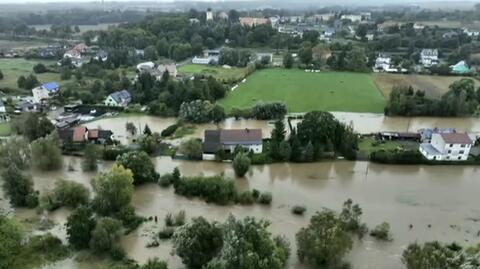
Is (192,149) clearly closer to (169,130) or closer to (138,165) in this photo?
(138,165)

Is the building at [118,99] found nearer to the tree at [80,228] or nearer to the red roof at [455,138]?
the tree at [80,228]

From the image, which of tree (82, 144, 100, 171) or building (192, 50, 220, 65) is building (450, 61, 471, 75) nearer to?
building (192, 50, 220, 65)

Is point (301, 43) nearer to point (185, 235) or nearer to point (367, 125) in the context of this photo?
point (367, 125)

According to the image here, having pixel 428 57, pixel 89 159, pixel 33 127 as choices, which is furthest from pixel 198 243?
pixel 428 57

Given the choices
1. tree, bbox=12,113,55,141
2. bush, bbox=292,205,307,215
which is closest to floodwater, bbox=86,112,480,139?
tree, bbox=12,113,55,141

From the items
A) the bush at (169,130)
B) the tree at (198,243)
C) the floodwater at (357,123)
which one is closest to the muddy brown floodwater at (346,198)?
the tree at (198,243)

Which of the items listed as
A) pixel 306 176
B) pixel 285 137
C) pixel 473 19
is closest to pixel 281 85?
pixel 285 137
